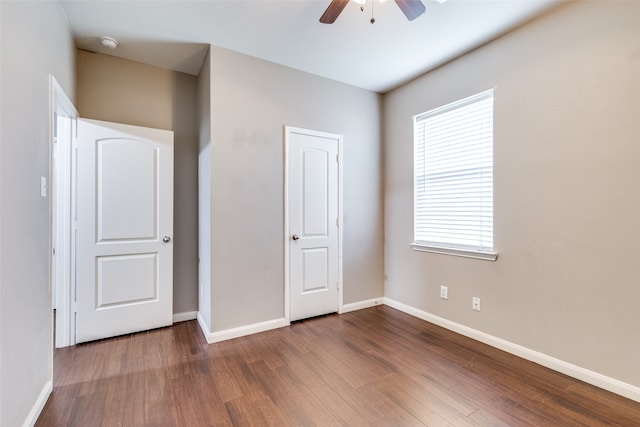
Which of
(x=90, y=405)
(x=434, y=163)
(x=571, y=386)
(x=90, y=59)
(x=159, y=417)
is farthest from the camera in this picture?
(x=434, y=163)

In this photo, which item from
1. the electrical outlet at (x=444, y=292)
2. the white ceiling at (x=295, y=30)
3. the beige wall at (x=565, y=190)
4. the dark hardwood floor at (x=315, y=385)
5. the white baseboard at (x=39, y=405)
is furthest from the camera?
the electrical outlet at (x=444, y=292)

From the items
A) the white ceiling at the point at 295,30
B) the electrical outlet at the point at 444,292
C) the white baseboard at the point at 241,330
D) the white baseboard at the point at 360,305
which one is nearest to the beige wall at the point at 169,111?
the white ceiling at the point at 295,30

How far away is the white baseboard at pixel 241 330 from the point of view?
269 centimetres

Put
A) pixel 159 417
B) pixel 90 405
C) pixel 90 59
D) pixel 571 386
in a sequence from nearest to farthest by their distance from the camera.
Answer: pixel 159 417
pixel 90 405
pixel 571 386
pixel 90 59

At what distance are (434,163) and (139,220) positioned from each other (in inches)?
123

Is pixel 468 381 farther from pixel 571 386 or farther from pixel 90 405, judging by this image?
pixel 90 405

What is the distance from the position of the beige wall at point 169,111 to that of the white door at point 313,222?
1.14 meters

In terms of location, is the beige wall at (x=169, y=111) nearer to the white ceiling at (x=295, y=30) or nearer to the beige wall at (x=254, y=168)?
the white ceiling at (x=295, y=30)

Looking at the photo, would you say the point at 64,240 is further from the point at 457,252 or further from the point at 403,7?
the point at 457,252

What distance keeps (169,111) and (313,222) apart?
200cm

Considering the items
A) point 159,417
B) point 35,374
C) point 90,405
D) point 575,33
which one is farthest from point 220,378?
point 575,33

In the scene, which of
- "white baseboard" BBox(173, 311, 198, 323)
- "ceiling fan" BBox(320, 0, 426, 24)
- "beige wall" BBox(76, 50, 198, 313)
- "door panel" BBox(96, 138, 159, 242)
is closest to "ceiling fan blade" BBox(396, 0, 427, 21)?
"ceiling fan" BBox(320, 0, 426, 24)

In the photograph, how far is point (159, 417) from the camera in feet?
5.63

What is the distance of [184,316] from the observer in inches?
127
